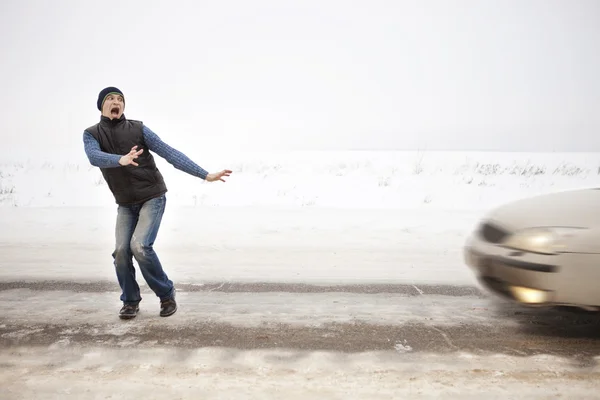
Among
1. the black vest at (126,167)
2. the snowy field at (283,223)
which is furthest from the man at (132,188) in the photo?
the snowy field at (283,223)

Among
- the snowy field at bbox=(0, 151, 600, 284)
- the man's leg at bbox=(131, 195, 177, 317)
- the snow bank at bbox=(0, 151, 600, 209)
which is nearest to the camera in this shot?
the man's leg at bbox=(131, 195, 177, 317)

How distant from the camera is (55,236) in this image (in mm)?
7266

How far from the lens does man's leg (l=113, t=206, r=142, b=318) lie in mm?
3729

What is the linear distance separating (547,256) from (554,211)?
0.56 meters

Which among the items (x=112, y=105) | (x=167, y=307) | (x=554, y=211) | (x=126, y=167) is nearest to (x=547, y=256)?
(x=554, y=211)

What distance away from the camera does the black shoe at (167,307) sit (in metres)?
3.80

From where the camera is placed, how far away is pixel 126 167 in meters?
3.61

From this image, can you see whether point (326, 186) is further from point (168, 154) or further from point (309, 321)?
point (309, 321)

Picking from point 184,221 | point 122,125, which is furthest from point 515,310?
point 184,221

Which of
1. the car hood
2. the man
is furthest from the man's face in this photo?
the car hood

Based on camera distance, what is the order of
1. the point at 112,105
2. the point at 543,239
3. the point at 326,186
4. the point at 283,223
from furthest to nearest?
the point at 326,186, the point at 283,223, the point at 112,105, the point at 543,239

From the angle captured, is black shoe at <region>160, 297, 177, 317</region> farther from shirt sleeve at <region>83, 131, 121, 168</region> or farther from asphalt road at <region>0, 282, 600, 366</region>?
shirt sleeve at <region>83, 131, 121, 168</region>

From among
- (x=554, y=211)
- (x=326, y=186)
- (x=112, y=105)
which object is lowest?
(x=554, y=211)

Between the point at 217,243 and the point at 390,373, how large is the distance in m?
4.56
